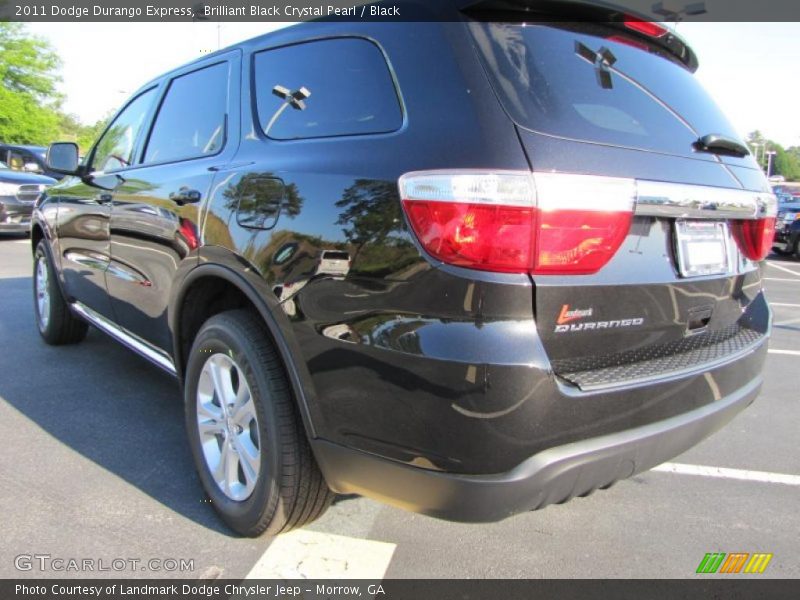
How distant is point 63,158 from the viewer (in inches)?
161

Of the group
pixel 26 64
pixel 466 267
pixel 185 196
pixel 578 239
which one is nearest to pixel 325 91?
pixel 185 196

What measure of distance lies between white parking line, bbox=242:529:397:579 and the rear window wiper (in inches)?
70.9

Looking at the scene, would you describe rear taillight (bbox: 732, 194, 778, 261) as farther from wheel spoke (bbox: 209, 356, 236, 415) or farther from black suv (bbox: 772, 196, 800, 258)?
black suv (bbox: 772, 196, 800, 258)

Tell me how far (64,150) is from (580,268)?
3.69 m

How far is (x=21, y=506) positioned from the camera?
258 cm

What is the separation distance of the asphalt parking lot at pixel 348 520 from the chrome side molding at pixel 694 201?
1.28 metres

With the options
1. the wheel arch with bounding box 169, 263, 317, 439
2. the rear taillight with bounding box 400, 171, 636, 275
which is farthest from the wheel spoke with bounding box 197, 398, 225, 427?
the rear taillight with bounding box 400, 171, 636, 275

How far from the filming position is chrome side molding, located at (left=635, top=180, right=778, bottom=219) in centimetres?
179

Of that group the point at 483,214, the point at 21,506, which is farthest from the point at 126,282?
the point at 483,214

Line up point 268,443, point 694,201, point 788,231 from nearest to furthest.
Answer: point 694,201, point 268,443, point 788,231

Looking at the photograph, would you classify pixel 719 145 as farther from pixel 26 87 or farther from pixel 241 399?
pixel 26 87

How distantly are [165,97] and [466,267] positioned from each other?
2.48 m

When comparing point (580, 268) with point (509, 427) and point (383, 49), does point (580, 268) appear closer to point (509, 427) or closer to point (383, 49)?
point (509, 427)

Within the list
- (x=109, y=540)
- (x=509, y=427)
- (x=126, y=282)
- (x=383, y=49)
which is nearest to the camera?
(x=509, y=427)
